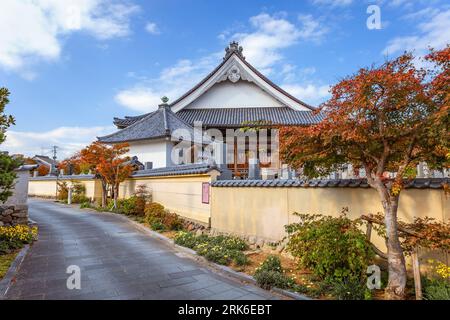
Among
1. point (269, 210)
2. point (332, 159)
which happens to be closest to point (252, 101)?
point (269, 210)

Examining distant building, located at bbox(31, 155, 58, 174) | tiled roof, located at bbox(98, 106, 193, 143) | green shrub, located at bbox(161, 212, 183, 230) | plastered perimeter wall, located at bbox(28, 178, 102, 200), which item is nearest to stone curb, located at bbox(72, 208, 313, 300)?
green shrub, located at bbox(161, 212, 183, 230)

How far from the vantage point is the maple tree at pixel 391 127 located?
4.08 metres

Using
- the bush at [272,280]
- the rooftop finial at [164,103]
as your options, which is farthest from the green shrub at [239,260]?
the rooftop finial at [164,103]

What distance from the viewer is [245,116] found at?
2197cm

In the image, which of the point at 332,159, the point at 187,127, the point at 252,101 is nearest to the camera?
the point at 332,159

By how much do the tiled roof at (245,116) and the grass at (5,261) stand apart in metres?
14.7

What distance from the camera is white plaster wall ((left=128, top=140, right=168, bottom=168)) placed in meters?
19.5

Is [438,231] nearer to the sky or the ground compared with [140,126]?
nearer to the ground

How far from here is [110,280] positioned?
5.75m

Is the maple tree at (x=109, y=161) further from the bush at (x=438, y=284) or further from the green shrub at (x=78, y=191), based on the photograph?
the bush at (x=438, y=284)

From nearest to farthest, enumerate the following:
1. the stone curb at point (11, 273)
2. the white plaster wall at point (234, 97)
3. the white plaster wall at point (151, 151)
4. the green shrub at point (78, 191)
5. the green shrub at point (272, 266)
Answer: the stone curb at point (11, 273)
the green shrub at point (272, 266)
the white plaster wall at point (151, 151)
the green shrub at point (78, 191)
the white plaster wall at point (234, 97)

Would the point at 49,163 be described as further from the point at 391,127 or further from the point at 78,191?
the point at 391,127

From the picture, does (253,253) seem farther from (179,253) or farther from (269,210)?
(179,253)
